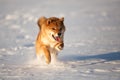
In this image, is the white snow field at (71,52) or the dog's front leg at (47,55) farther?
the dog's front leg at (47,55)

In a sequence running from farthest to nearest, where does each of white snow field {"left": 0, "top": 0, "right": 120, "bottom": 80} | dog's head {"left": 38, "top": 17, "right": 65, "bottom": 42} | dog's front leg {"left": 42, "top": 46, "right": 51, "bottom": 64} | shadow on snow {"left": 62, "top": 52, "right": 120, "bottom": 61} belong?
shadow on snow {"left": 62, "top": 52, "right": 120, "bottom": 61}, dog's head {"left": 38, "top": 17, "right": 65, "bottom": 42}, dog's front leg {"left": 42, "top": 46, "right": 51, "bottom": 64}, white snow field {"left": 0, "top": 0, "right": 120, "bottom": 80}

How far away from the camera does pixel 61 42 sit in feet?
32.0

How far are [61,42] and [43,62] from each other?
0.71 meters

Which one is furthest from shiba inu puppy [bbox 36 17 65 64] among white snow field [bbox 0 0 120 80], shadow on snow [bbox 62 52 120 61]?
shadow on snow [bbox 62 52 120 61]

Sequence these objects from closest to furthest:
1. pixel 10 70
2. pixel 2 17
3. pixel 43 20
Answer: pixel 10 70 < pixel 43 20 < pixel 2 17

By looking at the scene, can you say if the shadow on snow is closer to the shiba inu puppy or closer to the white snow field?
the white snow field

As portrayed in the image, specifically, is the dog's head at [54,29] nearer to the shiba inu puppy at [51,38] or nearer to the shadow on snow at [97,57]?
the shiba inu puppy at [51,38]

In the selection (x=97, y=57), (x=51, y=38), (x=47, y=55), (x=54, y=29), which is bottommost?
(x=47, y=55)

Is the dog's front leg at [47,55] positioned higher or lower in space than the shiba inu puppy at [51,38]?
lower

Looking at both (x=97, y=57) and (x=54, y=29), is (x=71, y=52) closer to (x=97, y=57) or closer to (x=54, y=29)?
(x=97, y=57)

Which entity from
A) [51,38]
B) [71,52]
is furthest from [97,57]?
[51,38]

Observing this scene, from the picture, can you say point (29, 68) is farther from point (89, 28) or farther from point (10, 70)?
point (89, 28)

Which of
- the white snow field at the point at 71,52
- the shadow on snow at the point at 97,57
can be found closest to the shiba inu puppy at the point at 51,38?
the white snow field at the point at 71,52

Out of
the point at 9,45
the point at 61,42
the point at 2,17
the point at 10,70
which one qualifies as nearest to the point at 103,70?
the point at 61,42
